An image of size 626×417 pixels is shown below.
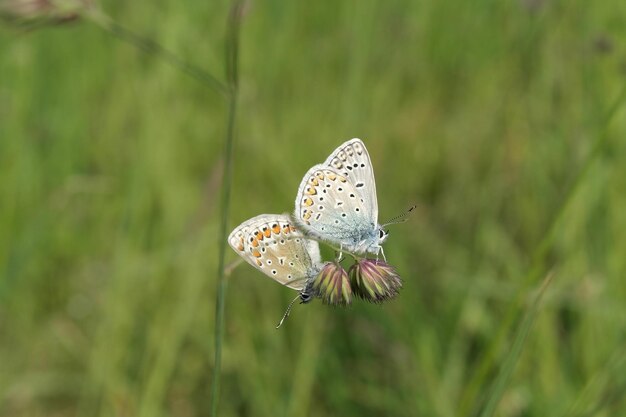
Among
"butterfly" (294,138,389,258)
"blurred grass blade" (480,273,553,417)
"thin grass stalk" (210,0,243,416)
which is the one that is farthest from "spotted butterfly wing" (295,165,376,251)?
"blurred grass blade" (480,273,553,417)

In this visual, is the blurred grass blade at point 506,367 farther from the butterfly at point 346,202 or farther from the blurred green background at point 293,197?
the blurred green background at point 293,197

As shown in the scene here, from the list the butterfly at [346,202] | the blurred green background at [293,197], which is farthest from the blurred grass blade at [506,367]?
the blurred green background at [293,197]

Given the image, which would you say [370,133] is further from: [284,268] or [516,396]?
[284,268]

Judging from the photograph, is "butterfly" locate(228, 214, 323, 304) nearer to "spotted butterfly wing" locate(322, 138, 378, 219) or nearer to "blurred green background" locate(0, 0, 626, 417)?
"spotted butterfly wing" locate(322, 138, 378, 219)

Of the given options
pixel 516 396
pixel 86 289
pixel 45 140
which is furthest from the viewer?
pixel 45 140

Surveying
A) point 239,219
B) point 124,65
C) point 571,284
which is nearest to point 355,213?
point 571,284

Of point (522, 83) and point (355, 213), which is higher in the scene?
point (522, 83)

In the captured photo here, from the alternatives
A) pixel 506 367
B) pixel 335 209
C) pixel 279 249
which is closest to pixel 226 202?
pixel 279 249
